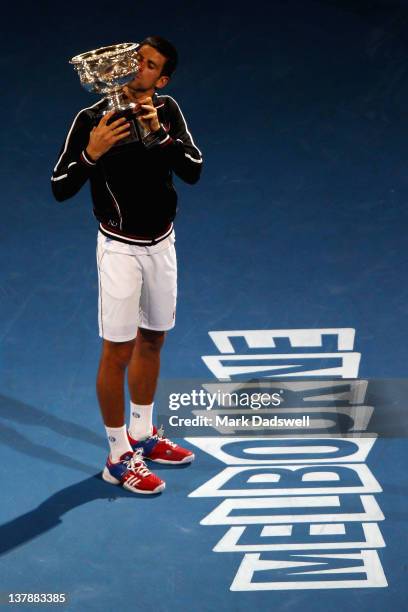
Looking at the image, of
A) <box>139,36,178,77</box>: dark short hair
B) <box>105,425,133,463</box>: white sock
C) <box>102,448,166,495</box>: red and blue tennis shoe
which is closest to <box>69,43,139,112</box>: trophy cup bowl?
<box>139,36,178,77</box>: dark short hair

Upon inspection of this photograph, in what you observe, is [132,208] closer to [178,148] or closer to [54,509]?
[178,148]

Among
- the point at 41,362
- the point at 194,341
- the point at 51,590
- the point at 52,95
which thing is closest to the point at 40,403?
the point at 41,362

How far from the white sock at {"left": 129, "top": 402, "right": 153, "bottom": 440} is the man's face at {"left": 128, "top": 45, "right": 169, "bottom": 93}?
1.51m

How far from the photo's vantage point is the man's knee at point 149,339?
5312mm

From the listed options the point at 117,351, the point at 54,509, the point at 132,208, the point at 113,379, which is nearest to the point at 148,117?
the point at 132,208

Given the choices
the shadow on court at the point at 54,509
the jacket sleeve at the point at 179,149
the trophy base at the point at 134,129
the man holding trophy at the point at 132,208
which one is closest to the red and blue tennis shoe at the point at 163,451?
the man holding trophy at the point at 132,208

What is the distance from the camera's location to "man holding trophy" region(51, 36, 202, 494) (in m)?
4.70

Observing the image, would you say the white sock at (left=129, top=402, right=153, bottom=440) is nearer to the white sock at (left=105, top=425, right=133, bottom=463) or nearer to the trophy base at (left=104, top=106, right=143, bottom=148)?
the white sock at (left=105, top=425, right=133, bottom=463)

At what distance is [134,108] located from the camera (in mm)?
4742

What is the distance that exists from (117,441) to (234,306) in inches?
54.5

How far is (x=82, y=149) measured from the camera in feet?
16.0

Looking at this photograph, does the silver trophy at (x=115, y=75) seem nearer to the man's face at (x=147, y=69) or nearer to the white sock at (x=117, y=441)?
the man's face at (x=147, y=69)

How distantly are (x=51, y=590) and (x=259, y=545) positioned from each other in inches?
34.8

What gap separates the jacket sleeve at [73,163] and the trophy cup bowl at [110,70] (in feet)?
0.59
